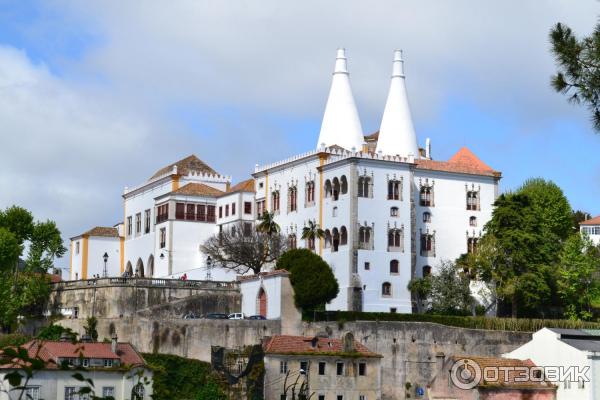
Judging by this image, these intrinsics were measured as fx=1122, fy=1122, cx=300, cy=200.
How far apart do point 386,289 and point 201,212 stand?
1931 cm

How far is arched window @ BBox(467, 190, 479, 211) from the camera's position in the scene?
78.9 metres

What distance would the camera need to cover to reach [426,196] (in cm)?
7750

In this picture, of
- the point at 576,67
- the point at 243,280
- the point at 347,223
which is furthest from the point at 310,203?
the point at 576,67

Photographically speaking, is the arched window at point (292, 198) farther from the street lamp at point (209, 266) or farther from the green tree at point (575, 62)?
the green tree at point (575, 62)

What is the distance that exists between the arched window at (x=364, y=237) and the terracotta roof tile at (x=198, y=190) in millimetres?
17280

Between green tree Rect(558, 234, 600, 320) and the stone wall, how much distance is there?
67.5 feet

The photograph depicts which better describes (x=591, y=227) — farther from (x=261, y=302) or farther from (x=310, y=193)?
(x=261, y=302)

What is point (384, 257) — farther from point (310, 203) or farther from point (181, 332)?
point (181, 332)

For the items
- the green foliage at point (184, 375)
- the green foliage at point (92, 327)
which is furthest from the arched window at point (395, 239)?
the green foliage at point (92, 327)

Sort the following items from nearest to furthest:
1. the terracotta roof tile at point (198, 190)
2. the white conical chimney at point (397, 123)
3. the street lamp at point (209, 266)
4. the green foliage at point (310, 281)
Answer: the green foliage at point (310, 281)
the street lamp at point (209, 266)
the white conical chimney at point (397, 123)
the terracotta roof tile at point (198, 190)

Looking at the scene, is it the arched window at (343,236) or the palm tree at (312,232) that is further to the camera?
the palm tree at (312,232)

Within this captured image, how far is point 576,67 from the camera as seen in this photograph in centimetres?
1841

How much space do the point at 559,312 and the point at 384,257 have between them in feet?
38.7

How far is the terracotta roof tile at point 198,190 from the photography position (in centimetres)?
8594
